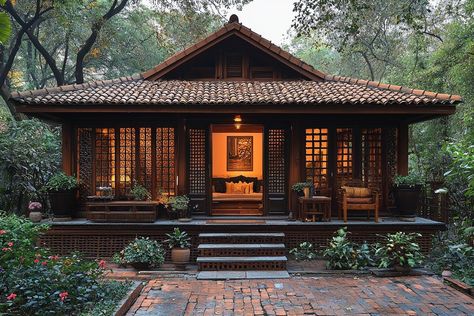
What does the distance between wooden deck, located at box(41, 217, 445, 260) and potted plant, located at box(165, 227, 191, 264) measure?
33 cm

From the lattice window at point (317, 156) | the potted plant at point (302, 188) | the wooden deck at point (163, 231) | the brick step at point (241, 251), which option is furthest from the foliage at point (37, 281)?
the lattice window at point (317, 156)

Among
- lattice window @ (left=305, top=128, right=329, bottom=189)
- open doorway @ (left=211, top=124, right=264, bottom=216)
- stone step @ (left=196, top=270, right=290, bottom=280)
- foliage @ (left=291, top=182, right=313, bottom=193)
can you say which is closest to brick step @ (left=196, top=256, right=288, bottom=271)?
stone step @ (left=196, top=270, right=290, bottom=280)

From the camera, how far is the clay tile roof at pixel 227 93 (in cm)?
833

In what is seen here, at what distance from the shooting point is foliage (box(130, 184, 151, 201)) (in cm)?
902

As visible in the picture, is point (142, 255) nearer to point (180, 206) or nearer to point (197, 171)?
point (180, 206)

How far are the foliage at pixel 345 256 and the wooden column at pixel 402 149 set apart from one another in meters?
2.62

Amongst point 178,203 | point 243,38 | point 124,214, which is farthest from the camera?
point 243,38

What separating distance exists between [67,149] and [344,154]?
22.3ft

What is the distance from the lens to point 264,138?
9.62 metres

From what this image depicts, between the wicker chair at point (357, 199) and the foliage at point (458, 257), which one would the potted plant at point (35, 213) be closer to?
the wicker chair at point (357, 199)

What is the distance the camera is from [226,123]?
31.7ft

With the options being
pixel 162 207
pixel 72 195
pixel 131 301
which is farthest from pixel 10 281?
pixel 162 207

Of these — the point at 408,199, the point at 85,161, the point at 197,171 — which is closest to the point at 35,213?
the point at 85,161

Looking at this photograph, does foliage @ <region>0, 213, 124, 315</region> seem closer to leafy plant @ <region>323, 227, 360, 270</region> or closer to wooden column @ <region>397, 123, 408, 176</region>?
leafy plant @ <region>323, 227, 360, 270</region>
